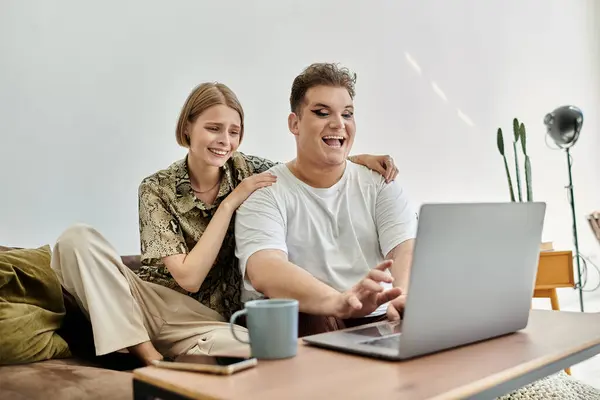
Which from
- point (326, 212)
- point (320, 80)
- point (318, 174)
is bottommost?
point (326, 212)

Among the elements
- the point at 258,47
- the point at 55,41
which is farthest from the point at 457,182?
the point at 55,41

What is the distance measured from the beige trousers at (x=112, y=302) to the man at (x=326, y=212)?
6.7 inches

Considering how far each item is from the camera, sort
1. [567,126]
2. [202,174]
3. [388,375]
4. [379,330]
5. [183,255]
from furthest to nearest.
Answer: [567,126] → [202,174] → [183,255] → [379,330] → [388,375]

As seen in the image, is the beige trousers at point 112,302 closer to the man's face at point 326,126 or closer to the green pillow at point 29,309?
the green pillow at point 29,309

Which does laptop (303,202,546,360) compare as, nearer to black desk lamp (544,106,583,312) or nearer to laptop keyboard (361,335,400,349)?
laptop keyboard (361,335,400,349)

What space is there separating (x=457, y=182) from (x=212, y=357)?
9.52ft

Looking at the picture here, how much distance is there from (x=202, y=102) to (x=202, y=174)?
0.20 metres

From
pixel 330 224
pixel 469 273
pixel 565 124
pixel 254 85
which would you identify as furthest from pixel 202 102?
pixel 565 124

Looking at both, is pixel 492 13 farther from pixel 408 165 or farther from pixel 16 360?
pixel 16 360

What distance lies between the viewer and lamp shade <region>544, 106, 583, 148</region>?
344cm

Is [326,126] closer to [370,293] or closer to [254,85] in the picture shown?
[370,293]

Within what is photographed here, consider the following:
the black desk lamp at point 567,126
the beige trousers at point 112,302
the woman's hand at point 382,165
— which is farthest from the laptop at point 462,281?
the black desk lamp at point 567,126

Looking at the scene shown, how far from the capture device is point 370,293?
1.04 m

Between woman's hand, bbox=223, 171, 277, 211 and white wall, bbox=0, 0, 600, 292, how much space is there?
64cm
